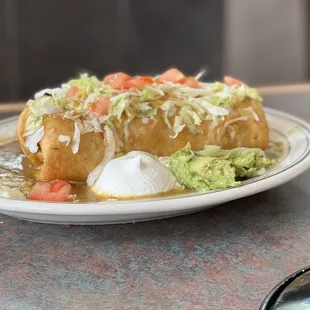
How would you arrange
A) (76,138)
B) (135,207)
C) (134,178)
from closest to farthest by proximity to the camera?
(135,207), (134,178), (76,138)

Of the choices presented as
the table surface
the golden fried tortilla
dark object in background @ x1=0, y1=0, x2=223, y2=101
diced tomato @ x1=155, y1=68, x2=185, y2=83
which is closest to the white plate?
the table surface

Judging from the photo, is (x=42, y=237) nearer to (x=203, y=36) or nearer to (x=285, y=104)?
(x=285, y=104)

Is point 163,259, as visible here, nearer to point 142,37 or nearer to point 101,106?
point 101,106

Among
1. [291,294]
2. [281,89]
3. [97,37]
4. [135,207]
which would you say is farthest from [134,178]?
[97,37]

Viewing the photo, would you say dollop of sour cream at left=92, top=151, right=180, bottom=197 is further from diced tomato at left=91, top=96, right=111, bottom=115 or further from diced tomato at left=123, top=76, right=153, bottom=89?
diced tomato at left=123, top=76, right=153, bottom=89

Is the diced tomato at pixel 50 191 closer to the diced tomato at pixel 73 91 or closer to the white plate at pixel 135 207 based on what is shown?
the white plate at pixel 135 207

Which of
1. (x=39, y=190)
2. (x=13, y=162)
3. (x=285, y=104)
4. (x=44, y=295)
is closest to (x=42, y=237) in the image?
(x=39, y=190)
